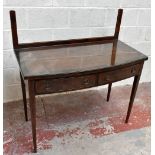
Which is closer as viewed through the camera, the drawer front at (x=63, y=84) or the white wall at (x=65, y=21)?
the drawer front at (x=63, y=84)

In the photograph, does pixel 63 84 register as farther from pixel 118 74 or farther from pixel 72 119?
pixel 72 119

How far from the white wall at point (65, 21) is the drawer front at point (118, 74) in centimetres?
63

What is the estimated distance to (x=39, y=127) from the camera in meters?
1.85

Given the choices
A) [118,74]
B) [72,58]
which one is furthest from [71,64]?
[118,74]

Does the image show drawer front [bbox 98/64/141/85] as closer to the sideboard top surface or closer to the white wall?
the sideboard top surface

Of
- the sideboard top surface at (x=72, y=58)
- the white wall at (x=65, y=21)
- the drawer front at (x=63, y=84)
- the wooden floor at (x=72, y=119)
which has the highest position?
the white wall at (x=65, y=21)

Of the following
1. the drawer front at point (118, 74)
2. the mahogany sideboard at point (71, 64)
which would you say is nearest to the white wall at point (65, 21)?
the mahogany sideboard at point (71, 64)

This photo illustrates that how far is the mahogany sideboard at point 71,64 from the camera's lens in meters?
1.35

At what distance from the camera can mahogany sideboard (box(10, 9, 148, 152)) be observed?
1354 mm

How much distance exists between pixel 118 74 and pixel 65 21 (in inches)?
28.4

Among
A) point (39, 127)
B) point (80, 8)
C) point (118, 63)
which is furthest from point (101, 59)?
point (39, 127)

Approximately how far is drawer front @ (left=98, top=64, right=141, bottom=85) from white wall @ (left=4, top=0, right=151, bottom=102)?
2.08 ft

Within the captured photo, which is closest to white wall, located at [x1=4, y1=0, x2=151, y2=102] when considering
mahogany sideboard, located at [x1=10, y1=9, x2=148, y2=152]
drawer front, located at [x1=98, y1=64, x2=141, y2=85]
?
mahogany sideboard, located at [x1=10, y1=9, x2=148, y2=152]

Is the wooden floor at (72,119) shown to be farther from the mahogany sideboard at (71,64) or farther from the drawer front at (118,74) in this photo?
the drawer front at (118,74)
